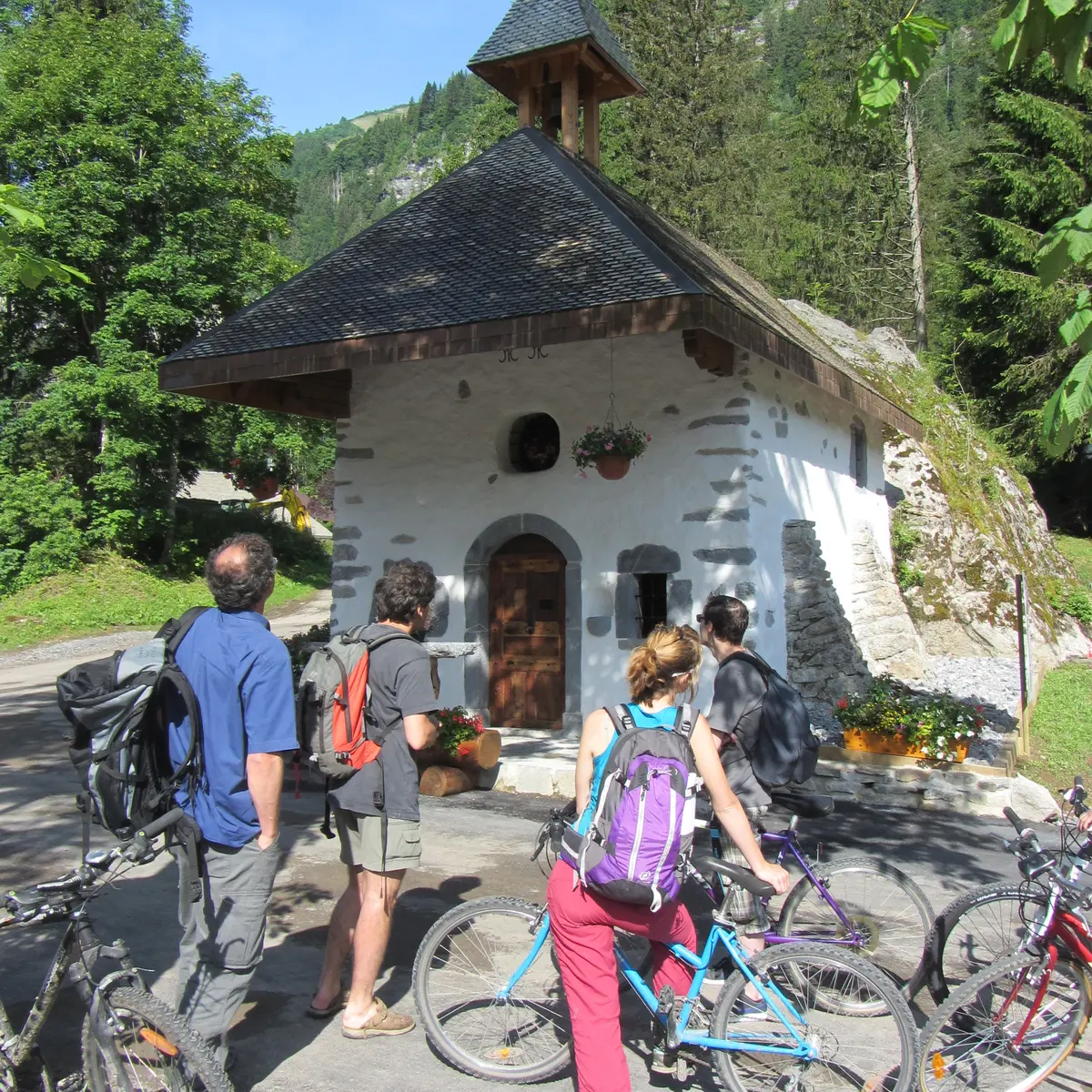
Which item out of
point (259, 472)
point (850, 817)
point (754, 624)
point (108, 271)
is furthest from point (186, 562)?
point (850, 817)

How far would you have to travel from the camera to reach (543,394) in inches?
372

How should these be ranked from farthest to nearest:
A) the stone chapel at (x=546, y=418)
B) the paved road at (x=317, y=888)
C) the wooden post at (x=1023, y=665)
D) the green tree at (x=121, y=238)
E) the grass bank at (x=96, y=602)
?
the green tree at (x=121, y=238)
the grass bank at (x=96, y=602)
the wooden post at (x=1023, y=665)
the stone chapel at (x=546, y=418)
the paved road at (x=317, y=888)

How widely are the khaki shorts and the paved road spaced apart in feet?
2.06

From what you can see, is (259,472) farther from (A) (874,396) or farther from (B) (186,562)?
(A) (874,396)

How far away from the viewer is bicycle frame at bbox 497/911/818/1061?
2963 millimetres

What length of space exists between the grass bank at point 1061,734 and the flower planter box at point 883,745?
144 cm

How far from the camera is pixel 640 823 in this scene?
9.39 feet

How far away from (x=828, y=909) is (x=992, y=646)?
12.0 m

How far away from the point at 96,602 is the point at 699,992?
18942mm

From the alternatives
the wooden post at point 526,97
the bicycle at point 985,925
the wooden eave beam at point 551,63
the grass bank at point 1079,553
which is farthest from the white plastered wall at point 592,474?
the grass bank at point 1079,553

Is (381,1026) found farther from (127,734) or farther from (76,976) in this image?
(127,734)

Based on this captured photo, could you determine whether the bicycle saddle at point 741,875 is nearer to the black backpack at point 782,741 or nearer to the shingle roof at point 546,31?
the black backpack at point 782,741

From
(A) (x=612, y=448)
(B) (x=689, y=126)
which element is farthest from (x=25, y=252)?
(B) (x=689, y=126)

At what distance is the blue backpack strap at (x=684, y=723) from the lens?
9.93 feet
